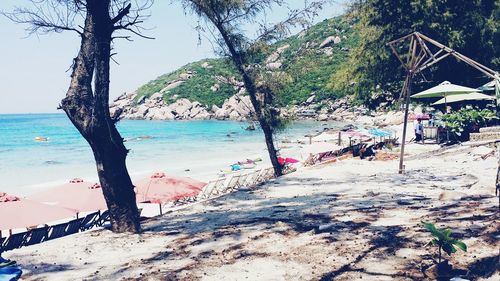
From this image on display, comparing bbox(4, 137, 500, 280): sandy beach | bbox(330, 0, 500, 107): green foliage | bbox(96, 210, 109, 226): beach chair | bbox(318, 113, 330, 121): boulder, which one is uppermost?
bbox(330, 0, 500, 107): green foliage

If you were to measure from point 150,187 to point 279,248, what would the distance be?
5.88m

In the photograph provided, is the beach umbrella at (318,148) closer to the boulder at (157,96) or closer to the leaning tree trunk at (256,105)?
the leaning tree trunk at (256,105)

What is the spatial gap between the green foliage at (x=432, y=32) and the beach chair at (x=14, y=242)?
22277 millimetres

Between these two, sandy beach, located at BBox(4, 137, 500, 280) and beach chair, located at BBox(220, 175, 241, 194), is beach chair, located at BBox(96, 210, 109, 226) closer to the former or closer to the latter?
sandy beach, located at BBox(4, 137, 500, 280)

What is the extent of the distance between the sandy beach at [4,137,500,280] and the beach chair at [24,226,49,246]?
1.40 m

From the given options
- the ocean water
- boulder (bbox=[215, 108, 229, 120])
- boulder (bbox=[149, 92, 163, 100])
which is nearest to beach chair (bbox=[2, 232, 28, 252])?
the ocean water

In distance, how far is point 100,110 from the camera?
9.09m

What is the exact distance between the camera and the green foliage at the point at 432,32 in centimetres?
2466

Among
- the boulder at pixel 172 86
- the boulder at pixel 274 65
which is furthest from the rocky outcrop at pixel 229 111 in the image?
the boulder at pixel 274 65

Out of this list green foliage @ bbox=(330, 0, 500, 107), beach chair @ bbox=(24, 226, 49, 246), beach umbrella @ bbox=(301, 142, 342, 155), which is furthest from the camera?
green foliage @ bbox=(330, 0, 500, 107)

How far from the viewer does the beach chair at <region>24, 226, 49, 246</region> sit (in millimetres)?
10117

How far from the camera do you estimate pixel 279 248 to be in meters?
7.26

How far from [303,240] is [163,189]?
5.56m

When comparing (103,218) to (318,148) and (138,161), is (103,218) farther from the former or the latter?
(138,161)
